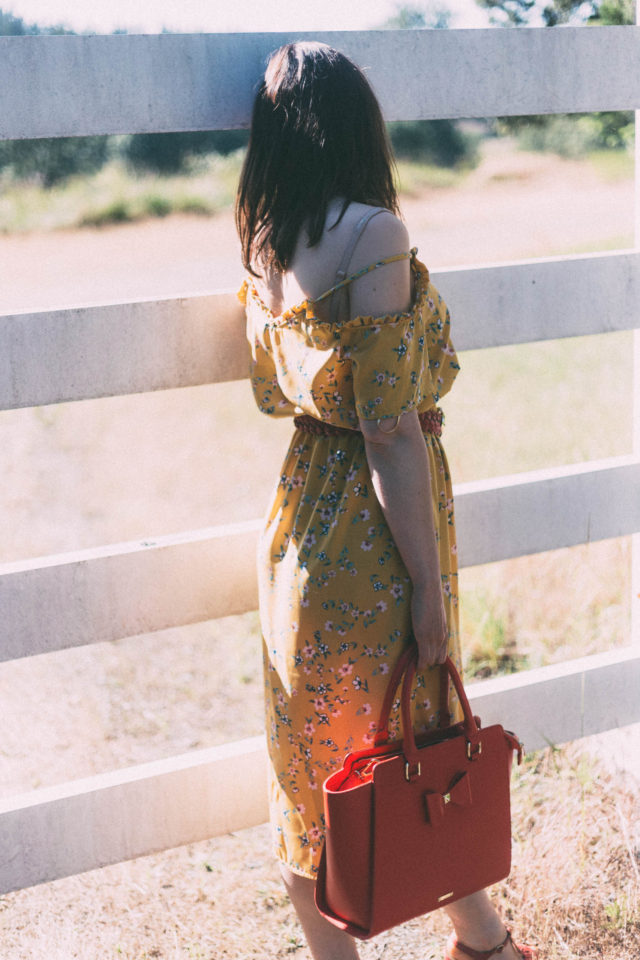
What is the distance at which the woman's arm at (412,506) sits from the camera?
1474 mm

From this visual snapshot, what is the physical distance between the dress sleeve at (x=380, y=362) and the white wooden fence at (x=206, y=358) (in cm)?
50

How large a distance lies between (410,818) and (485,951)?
0.51m

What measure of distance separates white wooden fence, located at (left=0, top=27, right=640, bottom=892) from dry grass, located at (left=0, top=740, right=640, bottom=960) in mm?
277

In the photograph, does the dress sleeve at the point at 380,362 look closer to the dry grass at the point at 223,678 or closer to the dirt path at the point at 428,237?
the dry grass at the point at 223,678

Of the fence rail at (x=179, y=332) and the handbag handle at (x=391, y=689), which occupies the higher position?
the fence rail at (x=179, y=332)

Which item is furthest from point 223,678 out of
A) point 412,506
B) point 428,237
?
point 428,237

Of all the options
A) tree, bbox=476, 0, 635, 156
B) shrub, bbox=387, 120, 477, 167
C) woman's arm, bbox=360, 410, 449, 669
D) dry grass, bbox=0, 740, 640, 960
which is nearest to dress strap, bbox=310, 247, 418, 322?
woman's arm, bbox=360, 410, 449, 669

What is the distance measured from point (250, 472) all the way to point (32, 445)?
1.95m

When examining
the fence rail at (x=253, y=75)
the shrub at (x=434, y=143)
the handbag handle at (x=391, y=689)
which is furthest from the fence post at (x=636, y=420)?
the shrub at (x=434, y=143)

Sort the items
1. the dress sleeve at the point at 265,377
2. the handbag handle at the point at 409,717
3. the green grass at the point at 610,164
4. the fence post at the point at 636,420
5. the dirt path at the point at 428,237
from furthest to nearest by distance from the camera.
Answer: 1. the green grass at the point at 610,164
2. the dirt path at the point at 428,237
3. the fence post at the point at 636,420
4. the dress sleeve at the point at 265,377
5. the handbag handle at the point at 409,717

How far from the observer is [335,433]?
1.60m

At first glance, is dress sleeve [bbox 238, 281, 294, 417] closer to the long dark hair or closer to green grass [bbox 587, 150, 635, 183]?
the long dark hair

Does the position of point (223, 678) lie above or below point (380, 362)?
below

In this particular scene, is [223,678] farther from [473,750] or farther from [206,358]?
[473,750]
